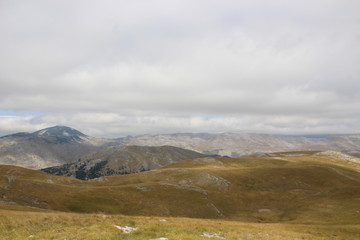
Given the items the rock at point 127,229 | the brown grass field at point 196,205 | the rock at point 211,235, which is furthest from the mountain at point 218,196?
the rock at point 211,235

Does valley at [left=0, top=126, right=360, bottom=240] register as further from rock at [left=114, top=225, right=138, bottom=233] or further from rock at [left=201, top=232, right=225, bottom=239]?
rock at [left=114, top=225, right=138, bottom=233]

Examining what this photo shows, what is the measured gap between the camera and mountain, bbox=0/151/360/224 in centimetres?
6456

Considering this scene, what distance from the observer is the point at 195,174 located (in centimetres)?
11538

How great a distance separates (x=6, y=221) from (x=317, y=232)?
4866cm

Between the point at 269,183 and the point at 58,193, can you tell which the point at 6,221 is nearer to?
the point at 58,193

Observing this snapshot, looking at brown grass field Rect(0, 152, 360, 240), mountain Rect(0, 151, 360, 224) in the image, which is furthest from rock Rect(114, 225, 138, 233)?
mountain Rect(0, 151, 360, 224)

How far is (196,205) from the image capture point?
7762 cm

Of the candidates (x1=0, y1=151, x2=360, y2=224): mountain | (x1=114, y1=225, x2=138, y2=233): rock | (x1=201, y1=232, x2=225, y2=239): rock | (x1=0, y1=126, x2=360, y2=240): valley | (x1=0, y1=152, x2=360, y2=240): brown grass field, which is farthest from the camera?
(x1=0, y1=151, x2=360, y2=224): mountain

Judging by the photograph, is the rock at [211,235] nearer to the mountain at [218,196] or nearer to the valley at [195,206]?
the valley at [195,206]

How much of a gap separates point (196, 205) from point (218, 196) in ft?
42.1

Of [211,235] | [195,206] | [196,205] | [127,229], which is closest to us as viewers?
[127,229]

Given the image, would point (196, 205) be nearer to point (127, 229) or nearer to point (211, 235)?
point (211, 235)

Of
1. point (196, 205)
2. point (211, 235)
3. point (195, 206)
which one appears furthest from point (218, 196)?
point (211, 235)

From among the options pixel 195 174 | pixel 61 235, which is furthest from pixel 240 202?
pixel 61 235
